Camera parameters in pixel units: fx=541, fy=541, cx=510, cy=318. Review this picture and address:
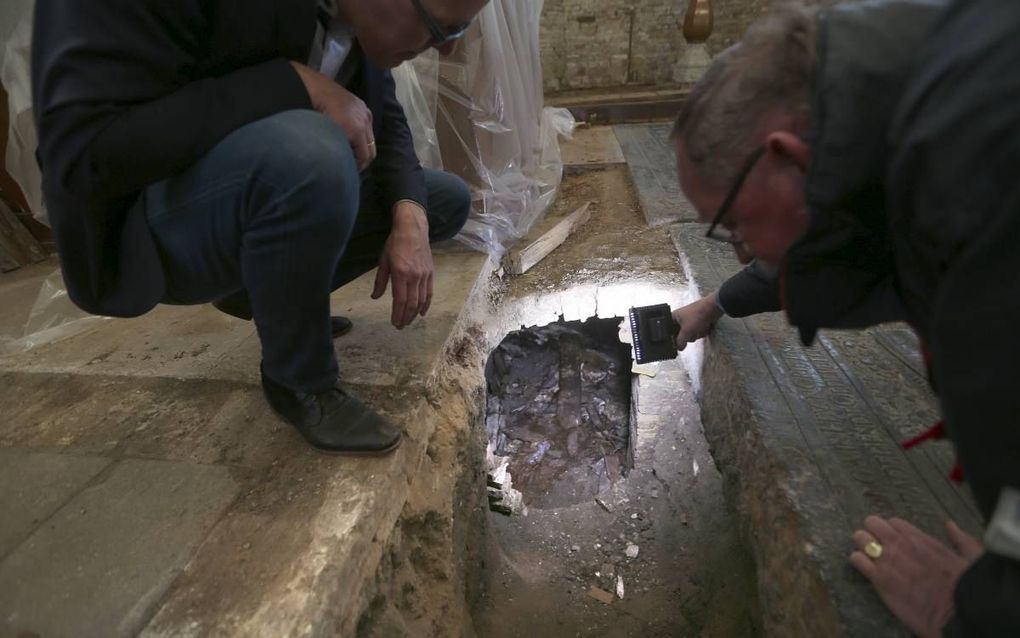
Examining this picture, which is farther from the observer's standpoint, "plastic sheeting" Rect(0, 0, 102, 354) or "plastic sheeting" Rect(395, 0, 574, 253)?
"plastic sheeting" Rect(395, 0, 574, 253)

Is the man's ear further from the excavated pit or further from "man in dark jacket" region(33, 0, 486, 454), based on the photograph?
the excavated pit

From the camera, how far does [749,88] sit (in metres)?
0.77

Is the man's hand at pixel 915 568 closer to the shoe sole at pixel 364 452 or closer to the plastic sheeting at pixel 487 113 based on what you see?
the shoe sole at pixel 364 452

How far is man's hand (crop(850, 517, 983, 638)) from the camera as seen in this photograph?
89cm

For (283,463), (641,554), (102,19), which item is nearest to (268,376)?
(283,463)

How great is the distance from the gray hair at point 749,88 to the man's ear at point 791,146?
4 centimetres

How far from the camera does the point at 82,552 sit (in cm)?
107

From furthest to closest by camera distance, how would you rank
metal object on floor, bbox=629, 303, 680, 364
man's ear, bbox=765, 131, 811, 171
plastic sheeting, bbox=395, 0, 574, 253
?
1. plastic sheeting, bbox=395, 0, 574, 253
2. metal object on floor, bbox=629, 303, 680, 364
3. man's ear, bbox=765, 131, 811, 171

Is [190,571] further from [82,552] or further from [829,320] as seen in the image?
[829,320]

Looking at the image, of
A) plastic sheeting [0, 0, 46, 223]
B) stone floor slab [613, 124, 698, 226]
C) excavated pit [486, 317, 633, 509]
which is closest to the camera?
plastic sheeting [0, 0, 46, 223]

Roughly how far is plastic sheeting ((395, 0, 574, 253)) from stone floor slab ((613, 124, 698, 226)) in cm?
79

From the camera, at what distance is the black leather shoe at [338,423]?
1.24 metres

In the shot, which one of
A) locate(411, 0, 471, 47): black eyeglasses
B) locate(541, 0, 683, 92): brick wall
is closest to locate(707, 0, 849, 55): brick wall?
locate(541, 0, 683, 92): brick wall

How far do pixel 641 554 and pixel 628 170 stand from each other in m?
2.93
